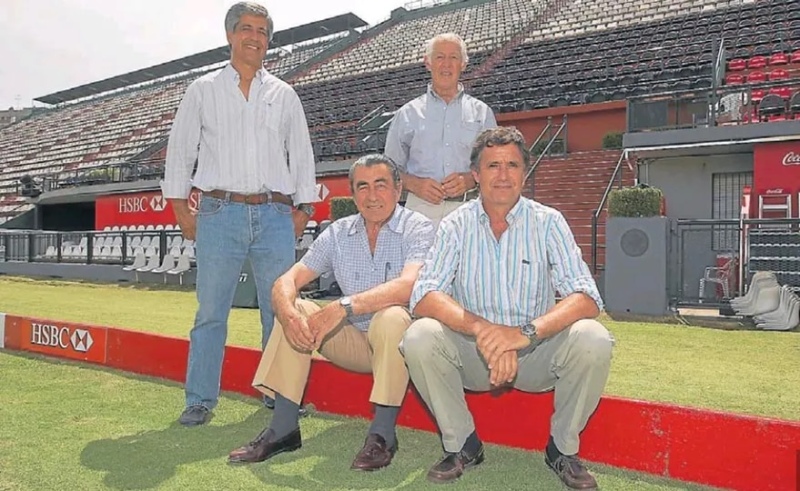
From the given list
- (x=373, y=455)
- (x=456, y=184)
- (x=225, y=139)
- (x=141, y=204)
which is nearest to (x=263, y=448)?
(x=373, y=455)

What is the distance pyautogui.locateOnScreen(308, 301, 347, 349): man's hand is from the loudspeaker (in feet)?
19.1

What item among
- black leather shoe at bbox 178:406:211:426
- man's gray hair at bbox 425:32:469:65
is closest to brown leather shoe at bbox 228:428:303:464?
black leather shoe at bbox 178:406:211:426

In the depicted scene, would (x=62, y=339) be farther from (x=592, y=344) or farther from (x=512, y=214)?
(x=592, y=344)

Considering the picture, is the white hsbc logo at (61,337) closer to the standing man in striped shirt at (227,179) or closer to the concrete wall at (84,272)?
the standing man in striped shirt at (227,179)

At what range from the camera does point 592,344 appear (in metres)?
2.38

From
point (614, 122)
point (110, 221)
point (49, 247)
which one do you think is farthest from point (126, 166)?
point (614, 122)

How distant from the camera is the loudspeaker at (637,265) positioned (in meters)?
7.69

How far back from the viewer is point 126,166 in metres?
21.0

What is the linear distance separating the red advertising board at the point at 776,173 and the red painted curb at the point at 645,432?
8.93 meters

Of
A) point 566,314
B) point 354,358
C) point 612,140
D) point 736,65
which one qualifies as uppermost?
point 736,65

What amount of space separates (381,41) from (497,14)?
5.66 meters

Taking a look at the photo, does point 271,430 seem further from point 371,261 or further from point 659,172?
point 659,172

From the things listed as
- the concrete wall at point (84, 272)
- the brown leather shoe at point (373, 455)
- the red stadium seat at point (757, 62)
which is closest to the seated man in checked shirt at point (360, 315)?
the brown leather shoe at point (373, 455)

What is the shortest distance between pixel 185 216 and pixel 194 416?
37.1 inches
